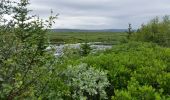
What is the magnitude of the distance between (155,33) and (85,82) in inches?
2022

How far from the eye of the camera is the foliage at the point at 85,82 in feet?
26.2

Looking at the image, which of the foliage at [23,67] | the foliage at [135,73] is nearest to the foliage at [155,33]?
the foliage at [135,73]

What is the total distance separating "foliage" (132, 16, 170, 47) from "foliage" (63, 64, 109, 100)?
147ft

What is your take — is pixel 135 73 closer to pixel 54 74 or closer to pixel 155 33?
pixel 54 74

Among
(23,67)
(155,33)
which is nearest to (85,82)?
(23,67)

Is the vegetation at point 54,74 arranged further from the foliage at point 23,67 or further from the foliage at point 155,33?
the foliage at point 155,33

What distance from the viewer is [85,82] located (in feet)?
26.6

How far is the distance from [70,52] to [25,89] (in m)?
1.56

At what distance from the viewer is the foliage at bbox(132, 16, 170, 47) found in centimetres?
5500

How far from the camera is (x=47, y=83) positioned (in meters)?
6.29

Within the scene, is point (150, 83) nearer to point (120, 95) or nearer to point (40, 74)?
point (120, 95)

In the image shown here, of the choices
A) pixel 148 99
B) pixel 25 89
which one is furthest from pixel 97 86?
pixel 25 89

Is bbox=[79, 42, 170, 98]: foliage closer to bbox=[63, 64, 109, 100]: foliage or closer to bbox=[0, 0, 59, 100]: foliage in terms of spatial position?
bbox=[63, 64, 109, 100]: foliage

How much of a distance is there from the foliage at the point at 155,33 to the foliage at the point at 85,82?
44.8m
